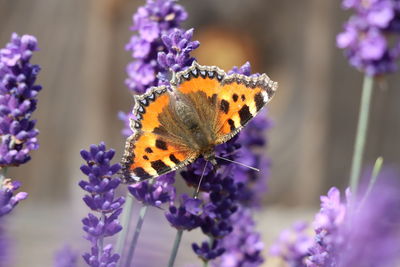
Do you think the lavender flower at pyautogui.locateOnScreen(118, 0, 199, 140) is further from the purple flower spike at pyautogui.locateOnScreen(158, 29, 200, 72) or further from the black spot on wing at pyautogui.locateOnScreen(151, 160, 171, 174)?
the black spot on wing at pyautogui.locateOnScreen(151, 160, 171, 174)

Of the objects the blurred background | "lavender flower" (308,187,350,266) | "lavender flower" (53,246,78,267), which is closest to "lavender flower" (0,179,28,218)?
"lavender flower" (53,246,78,267)

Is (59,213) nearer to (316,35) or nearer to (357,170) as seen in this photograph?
(316,35)

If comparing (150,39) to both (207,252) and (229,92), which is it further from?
(207,252)

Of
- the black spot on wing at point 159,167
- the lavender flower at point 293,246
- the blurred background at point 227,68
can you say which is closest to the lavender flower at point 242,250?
the lavender flower at point 293,246

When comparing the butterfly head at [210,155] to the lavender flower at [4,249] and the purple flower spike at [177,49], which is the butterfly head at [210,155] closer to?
the purple flower spike at [177,49]

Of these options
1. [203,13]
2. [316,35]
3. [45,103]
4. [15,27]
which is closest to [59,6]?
[15,27]
